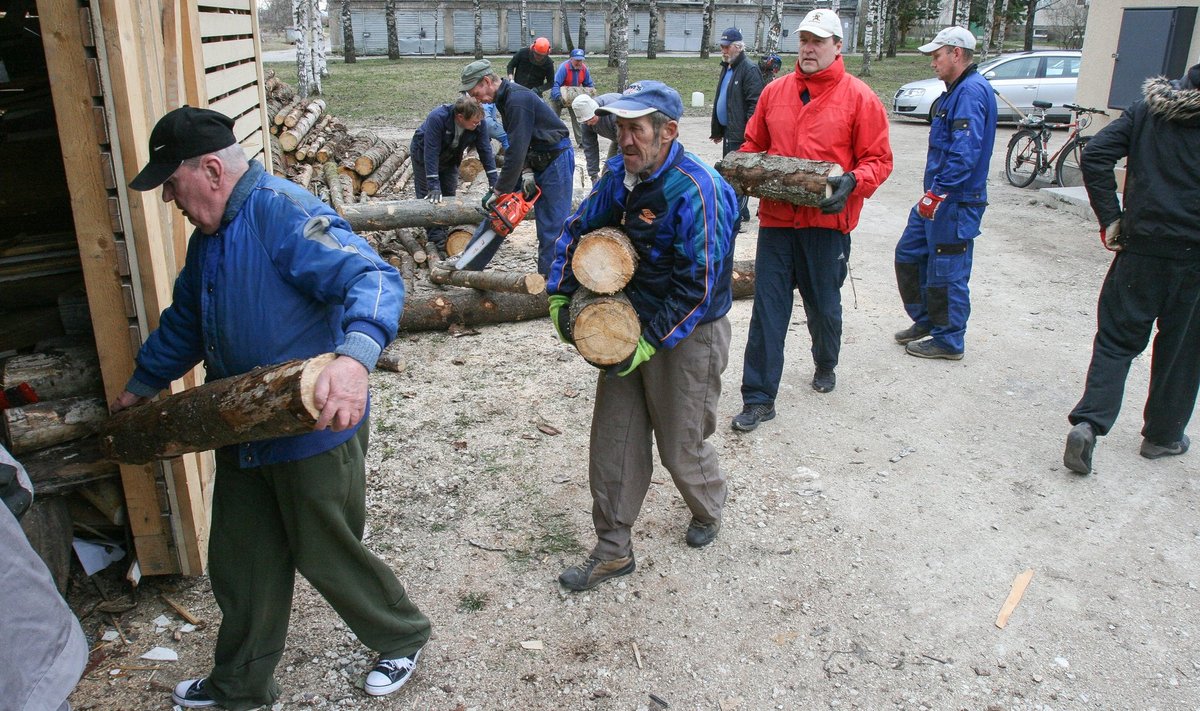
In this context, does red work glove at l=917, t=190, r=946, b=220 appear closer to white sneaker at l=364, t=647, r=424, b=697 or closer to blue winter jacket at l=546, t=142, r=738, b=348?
blue winter jacket at l=546, t=142, r=738, b=348

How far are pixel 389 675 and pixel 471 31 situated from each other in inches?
1691

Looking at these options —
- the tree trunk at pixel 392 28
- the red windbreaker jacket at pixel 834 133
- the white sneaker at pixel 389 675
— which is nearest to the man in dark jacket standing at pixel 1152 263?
the red windbreaker jacket at pixel 834 133

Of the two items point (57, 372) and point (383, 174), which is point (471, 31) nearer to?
point (383, 174)

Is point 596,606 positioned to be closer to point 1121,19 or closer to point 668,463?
point 668,463

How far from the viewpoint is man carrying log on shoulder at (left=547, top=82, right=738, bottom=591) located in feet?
11.2

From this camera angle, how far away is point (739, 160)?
521 cm

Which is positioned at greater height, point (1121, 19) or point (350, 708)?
point (1121, 19)

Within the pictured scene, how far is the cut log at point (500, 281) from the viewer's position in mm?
6941

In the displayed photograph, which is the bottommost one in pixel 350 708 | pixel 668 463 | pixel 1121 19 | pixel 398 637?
pixel 350 708

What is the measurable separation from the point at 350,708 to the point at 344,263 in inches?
66.7

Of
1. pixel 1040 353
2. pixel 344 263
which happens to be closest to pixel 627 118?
pixel 344 263

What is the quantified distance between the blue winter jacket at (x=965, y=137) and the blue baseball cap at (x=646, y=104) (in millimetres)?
3184

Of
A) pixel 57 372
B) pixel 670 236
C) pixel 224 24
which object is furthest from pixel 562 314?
pixel 224 24

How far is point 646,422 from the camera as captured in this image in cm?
382
